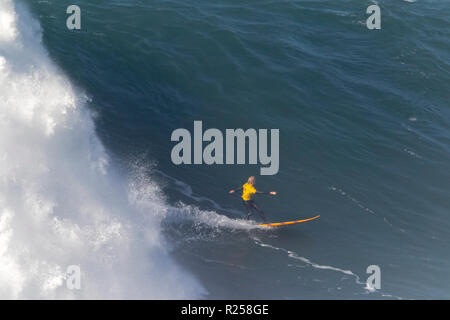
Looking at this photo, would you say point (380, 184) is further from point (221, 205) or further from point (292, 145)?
point (221, 205)

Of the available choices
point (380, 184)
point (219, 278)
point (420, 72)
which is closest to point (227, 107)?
point (380, 184)
